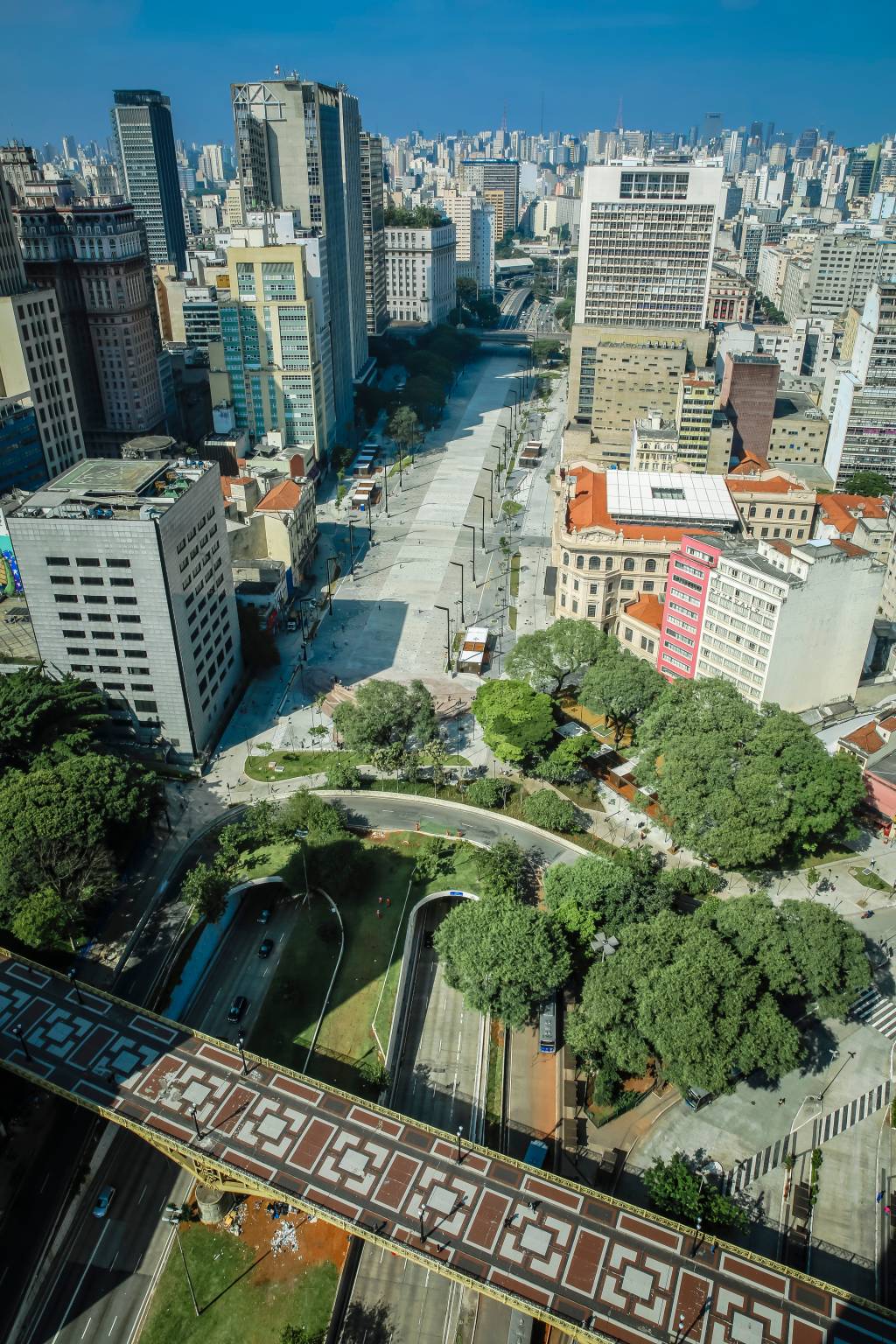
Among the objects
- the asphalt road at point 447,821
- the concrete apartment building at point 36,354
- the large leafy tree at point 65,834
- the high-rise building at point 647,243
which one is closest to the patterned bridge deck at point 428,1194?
the large leafy tree at point 65,834

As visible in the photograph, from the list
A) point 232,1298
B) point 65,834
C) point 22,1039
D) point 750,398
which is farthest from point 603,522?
point 232,1298

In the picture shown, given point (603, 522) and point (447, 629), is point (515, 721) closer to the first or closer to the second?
point (603, 522)

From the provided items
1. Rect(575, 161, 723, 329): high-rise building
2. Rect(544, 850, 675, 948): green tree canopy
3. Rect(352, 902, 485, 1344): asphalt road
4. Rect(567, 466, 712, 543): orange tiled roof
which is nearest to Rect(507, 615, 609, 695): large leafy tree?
Rect(567, 466, 712, 543): orange tiled roof

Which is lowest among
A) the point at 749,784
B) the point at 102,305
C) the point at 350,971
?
the point at 350,971

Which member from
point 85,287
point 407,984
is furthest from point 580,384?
point 407,984

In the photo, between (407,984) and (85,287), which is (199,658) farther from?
(85,287)

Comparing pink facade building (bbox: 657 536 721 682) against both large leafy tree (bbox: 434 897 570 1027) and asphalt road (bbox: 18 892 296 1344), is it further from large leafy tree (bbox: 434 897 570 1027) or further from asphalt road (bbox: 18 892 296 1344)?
asphalt road (bbox: 18 892 296 1344)

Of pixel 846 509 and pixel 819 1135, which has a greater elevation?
pixel 846 509

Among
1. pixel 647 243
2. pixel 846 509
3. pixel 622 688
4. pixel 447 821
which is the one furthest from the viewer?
pixel 647 243
